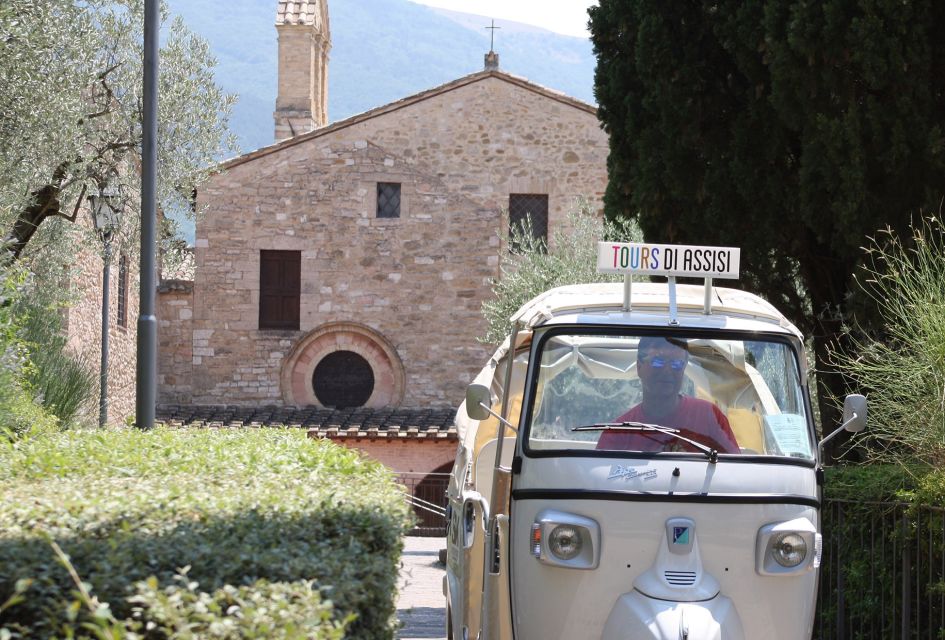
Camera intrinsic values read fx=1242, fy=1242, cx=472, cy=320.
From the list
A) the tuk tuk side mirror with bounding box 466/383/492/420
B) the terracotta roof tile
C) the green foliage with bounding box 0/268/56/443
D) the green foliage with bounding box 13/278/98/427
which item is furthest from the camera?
the terracotta roof tile

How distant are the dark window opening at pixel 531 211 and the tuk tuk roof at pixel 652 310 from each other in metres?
22.4

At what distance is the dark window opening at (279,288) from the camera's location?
28.8 m

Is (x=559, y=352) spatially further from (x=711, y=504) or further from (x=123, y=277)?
(x=123, y=277)

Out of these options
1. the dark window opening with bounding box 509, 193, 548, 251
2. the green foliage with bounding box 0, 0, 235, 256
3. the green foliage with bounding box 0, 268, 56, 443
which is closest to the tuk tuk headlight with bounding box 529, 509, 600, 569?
the green foliage with bounding box 0, 268, 56, 443

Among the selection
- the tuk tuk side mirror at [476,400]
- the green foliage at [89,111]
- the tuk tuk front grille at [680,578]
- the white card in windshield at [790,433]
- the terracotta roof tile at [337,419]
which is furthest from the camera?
the terracotta roof tile at [337,419]

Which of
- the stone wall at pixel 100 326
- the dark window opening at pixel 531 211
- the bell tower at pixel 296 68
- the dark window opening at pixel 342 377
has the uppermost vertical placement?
the bell tower at pixel 296 68

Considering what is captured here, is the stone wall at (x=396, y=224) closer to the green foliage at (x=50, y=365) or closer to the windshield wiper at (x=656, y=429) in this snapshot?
the green foliage at (x=50, y=365)

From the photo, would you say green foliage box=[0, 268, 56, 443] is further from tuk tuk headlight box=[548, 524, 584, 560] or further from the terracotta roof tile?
the terracotta roof tile

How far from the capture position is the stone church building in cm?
2859

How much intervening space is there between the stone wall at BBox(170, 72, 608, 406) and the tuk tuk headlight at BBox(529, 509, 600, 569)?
23061 millimetres

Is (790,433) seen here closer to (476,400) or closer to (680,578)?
(680,578)

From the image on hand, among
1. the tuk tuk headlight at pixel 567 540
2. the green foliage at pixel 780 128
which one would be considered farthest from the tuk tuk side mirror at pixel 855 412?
the green foliage at pixel 780 128

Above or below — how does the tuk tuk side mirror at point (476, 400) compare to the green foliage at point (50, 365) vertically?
above

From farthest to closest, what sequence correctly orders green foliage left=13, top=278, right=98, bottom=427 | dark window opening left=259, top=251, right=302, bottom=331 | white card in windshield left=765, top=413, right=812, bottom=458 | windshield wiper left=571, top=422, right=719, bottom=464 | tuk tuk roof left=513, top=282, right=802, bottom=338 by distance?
dark window opening left=259, top=251, right=302, bottom=331 → green foliage left=13, top=278, right=98, bottom=427 → tuk tuk roof left=513, top=282, right=802, bottom=338 → white card in windshield left=765, top=413, right=812, bottom=458 → windshield wiper left=571, top=422, right=719, bottom=464
